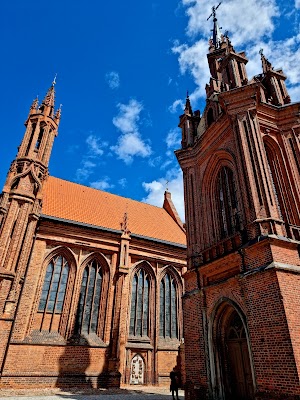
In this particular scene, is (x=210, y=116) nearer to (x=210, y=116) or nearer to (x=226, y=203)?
(x=210, y=116)

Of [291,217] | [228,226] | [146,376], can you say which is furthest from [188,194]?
[146,376]

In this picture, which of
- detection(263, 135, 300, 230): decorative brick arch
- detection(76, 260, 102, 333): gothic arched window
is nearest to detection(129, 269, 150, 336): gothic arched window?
detection(76, 260, 102, 333): gothic arched window

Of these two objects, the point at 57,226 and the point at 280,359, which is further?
the point at 57,226

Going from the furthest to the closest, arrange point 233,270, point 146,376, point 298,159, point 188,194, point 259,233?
point 146,376
point 188,194
point 298,159
point 233,270
point 259,233

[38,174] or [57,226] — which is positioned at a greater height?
[38,174]

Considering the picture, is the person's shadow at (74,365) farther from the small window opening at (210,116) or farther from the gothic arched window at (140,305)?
the small window opening at (210,116)

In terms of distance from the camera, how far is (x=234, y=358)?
28.7 feet

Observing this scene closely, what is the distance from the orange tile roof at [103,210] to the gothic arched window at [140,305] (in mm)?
3328

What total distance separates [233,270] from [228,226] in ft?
7.01

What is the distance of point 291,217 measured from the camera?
32.1 ft

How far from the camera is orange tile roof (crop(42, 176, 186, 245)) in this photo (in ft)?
65.2

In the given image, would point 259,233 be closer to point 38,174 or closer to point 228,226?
point 228,226

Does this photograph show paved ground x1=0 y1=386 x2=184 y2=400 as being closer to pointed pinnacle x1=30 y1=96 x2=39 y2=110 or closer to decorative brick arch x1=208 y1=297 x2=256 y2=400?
decorative brick arch x1=208 y1=297 x2=256 y2=400

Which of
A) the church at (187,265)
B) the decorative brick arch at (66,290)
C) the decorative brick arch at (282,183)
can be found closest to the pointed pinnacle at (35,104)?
the church at (187,265)
